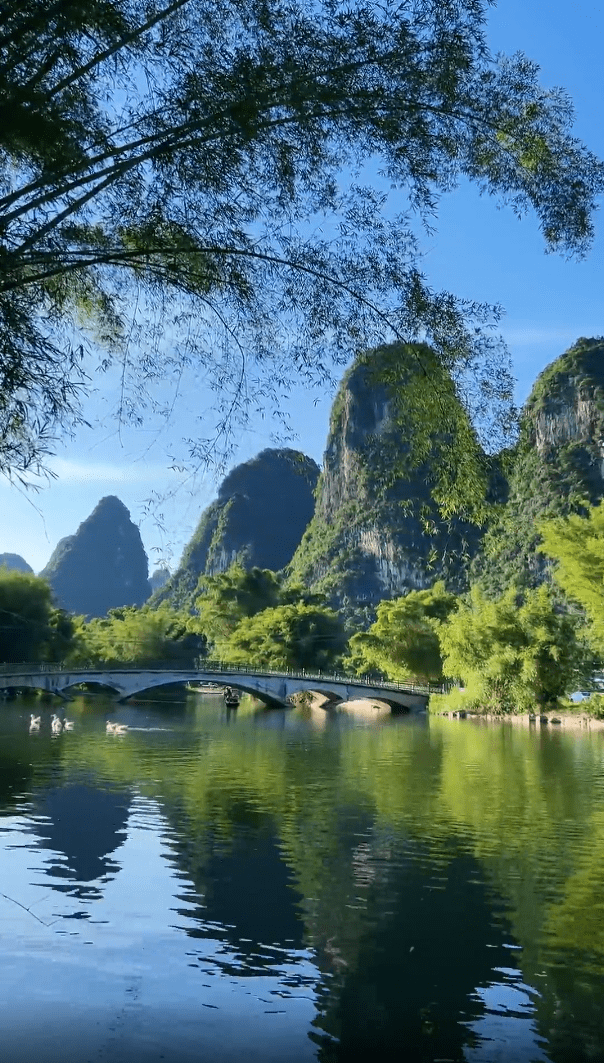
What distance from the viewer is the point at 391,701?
2283 inches

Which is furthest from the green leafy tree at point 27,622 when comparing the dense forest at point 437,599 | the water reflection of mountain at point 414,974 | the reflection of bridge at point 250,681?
the water reflection of mountain at point 414,974

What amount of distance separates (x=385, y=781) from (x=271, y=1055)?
582 inches

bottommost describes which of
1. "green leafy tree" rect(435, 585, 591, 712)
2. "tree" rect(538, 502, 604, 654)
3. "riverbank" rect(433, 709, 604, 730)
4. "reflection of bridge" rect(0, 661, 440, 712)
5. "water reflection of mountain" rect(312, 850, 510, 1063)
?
"water reflection of mountain" rect(312, 850, 510, 1063)

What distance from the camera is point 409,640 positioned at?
208 feet

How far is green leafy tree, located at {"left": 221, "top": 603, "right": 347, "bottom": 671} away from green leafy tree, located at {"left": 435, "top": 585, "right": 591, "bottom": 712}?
1011 inches

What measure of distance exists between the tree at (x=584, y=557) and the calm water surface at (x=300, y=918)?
425 inches

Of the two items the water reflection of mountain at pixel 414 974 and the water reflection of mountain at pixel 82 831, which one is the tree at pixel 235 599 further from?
the water reflection of mountain at pixel 414 974

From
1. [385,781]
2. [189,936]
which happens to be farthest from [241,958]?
[385,781]

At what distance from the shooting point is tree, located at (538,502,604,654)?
3020cm

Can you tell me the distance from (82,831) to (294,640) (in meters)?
58.3

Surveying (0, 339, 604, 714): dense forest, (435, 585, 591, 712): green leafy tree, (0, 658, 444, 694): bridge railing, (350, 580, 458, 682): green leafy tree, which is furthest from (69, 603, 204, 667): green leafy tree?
(435, 585, 591, 712): green leafy tree

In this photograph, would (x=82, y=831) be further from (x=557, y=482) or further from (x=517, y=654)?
(x=557, y=482)

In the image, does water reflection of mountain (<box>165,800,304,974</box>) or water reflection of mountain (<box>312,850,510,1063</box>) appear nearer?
water reflection of mountain (<box>312,850,510,1063</box>)

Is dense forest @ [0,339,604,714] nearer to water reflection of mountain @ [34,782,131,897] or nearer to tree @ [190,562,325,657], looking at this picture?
tree @ [190,562,325,657]
